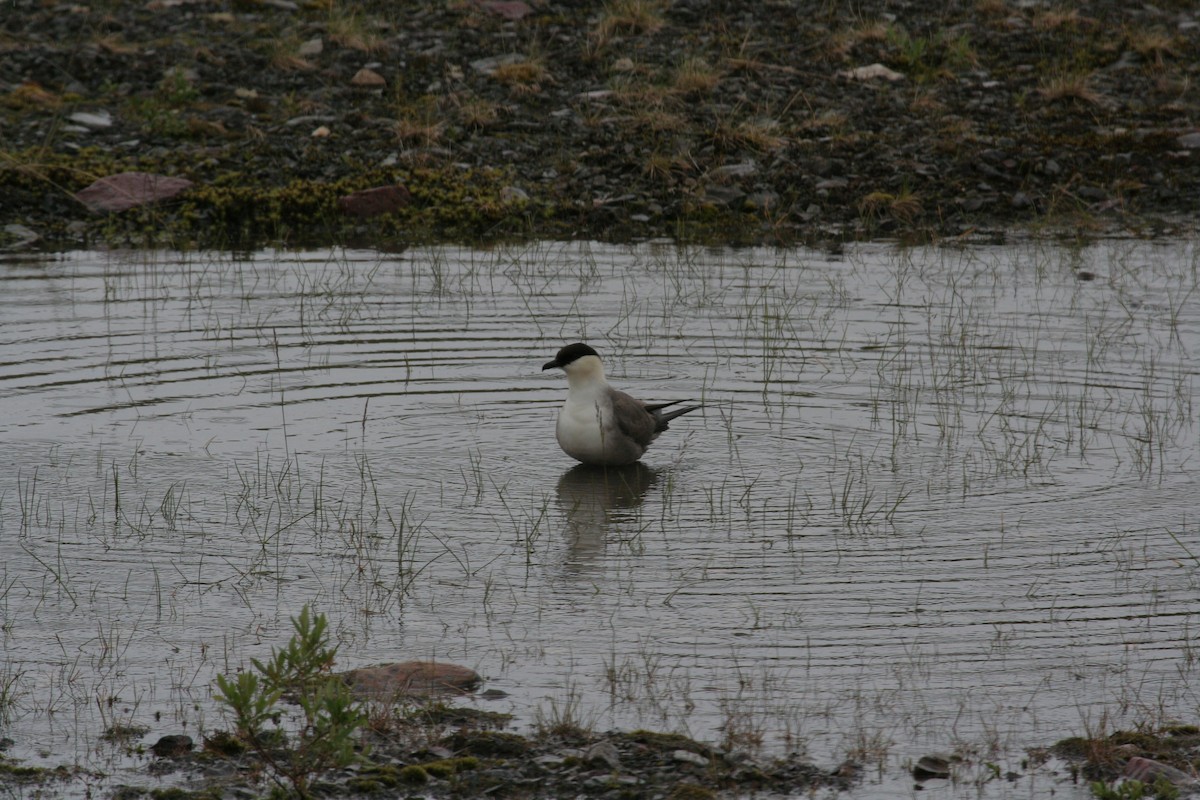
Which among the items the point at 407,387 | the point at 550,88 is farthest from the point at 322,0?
the point at 407,387

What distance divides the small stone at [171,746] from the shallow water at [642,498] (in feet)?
0.43

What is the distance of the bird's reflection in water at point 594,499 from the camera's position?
27.7 ft

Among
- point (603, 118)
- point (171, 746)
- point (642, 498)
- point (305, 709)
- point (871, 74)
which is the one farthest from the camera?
point (871, 74)

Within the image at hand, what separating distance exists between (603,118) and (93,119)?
6.61 meters

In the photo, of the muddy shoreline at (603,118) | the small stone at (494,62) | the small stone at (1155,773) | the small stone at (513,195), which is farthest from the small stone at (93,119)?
the small stone at (1155,773)

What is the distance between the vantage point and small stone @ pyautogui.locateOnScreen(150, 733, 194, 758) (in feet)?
19.1

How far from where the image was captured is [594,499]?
9.45 metres

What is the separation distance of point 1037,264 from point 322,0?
12748mm

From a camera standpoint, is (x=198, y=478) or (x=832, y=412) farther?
(x=832, y=412)

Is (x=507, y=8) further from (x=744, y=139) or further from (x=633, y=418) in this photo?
(x=633, y=418)

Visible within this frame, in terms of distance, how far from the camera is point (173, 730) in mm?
6027

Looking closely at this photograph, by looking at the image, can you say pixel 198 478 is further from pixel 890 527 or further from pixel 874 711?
pixel 874 711

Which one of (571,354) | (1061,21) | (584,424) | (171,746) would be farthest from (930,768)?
(1061,21)

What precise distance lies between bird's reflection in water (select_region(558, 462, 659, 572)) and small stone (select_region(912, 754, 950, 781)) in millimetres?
2673
